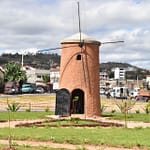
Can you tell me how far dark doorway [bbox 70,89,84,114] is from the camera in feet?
108

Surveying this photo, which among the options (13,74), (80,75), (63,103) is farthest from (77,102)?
(13,74)

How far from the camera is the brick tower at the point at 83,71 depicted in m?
32.2

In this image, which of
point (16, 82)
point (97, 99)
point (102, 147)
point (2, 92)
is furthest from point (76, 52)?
point (16, 82)

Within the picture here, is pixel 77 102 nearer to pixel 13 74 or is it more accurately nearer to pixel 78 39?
pixel 78 39

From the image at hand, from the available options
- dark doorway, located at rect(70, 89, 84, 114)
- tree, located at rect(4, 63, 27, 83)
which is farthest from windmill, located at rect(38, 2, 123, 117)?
tree, located at rect(4, 63, 27, 83)

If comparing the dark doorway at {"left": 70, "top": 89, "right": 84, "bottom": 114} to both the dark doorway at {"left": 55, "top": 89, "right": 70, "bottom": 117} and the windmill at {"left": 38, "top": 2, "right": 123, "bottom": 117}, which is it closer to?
the windmill at {"left": 38, "top": 2, "right": 123, "bottom": 117}

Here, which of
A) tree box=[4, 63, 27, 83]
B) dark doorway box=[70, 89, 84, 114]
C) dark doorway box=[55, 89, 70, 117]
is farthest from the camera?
tree box=[4, 63, 27, 83]

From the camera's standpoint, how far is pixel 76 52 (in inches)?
1281

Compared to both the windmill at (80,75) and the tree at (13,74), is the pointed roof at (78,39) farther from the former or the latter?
the tree at (13,74)

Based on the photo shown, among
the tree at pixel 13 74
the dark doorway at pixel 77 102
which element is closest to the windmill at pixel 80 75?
the dark doorway at pixel 77 102

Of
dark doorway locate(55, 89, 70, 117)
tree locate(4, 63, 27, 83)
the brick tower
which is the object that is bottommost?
dark doorway locate(55, 89, 70, 117)

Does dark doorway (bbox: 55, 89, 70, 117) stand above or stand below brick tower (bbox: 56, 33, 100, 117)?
below

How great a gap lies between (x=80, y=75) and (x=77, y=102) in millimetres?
2403

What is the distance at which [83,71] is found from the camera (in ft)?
105
